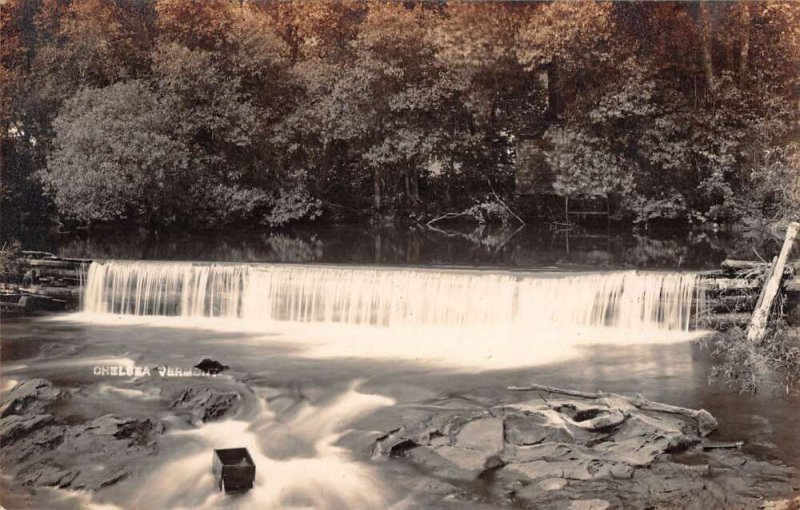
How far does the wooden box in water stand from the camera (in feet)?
17.7

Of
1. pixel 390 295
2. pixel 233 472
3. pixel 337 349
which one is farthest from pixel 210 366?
pixel 390 295

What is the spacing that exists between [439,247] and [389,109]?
2.39 metres

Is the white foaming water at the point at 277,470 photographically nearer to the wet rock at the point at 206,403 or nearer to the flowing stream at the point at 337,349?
the flowing stream at the point at 337,349

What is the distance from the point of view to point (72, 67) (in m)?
10.8

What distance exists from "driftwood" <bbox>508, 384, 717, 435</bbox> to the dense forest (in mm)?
3803

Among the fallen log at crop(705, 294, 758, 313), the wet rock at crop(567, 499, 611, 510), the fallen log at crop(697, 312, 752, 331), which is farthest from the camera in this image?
the fallen log at crop(705, 294, 758, 313)

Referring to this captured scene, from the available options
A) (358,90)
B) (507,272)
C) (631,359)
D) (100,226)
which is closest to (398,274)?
(507,272)

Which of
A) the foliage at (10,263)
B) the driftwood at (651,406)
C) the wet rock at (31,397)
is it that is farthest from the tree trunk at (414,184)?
the wet rock at (31,397)

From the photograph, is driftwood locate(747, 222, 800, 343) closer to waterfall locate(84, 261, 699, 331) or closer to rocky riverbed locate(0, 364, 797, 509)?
waterfall locate(84, 261, 699, 331)

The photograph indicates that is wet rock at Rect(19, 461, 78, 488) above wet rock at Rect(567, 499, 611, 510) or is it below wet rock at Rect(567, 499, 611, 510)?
below

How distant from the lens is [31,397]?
6.64 metres

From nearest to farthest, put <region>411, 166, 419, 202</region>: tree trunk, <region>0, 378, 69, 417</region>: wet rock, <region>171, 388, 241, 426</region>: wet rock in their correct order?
1. <region>0, 378, 69, 417</region>: wet rock
2. <region>171, 388, 241, 426</region>: wet rock
3. <region>411, 166, 419, 202</region>: tree trunk

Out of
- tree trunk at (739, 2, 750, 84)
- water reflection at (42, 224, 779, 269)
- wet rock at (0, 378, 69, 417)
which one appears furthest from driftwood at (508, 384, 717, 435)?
tree trunk at (739, 2, 750, 84)

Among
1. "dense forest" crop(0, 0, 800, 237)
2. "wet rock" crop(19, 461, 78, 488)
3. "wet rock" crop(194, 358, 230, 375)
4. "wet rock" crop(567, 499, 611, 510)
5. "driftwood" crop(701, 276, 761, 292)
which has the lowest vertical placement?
"wet rock" crop(19, 461, 78, 488)
